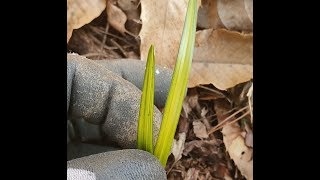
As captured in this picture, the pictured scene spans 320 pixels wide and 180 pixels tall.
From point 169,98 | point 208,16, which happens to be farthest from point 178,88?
point 208,16

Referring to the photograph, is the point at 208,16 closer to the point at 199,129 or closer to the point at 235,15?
the point at 235,15

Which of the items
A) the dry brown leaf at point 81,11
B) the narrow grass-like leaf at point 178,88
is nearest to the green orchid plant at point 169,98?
the narrow grass-like leaf at point 178,88

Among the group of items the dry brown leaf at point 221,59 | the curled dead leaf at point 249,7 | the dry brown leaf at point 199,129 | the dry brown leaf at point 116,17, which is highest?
the curled dead leaf at point 249,7

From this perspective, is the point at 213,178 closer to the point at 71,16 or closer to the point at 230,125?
the point at 230,125

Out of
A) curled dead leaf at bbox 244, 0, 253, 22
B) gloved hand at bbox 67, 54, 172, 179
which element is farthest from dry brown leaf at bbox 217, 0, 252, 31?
gloved hand at bbox 67, 54, 172, 179

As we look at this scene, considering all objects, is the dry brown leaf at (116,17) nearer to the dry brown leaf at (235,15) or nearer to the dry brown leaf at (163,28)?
the dry brown leaf at (163,28)

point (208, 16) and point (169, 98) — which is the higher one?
point (208, 16)

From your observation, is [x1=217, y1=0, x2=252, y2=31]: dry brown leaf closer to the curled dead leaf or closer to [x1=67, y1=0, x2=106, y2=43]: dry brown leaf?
the curled dead leaf
